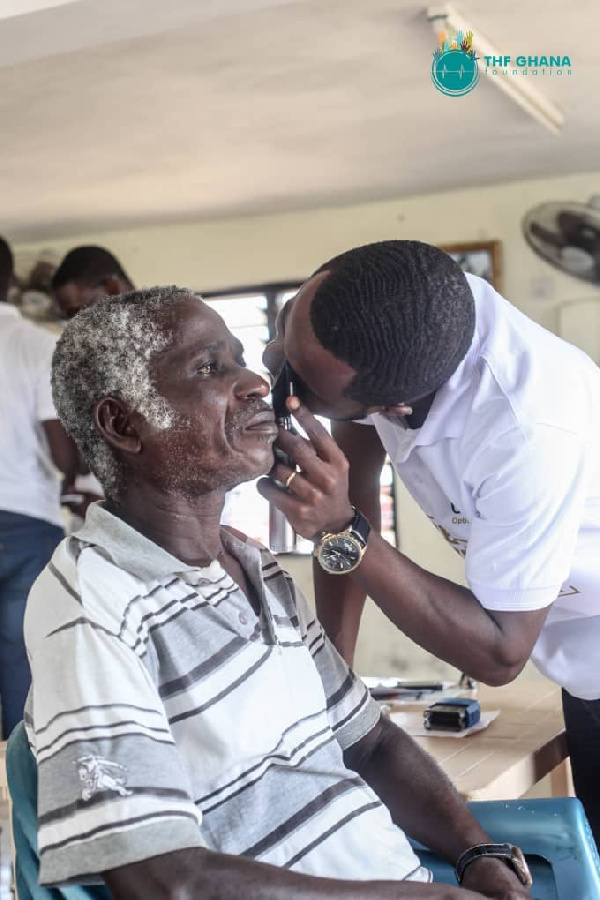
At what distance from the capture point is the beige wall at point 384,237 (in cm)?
574

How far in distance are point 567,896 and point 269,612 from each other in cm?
62

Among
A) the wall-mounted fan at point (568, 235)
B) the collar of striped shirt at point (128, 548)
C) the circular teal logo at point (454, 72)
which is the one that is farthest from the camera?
the wall-mounted fan at point (568, 235)

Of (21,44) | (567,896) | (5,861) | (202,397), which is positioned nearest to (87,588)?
(202,397)

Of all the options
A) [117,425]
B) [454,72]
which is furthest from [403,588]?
[454,72]

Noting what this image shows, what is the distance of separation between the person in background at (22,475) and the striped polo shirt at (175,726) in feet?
5.74

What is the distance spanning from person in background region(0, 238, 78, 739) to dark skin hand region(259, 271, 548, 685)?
1.69m

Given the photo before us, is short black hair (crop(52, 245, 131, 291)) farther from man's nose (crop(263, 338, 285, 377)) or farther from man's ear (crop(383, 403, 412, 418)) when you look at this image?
man's ear (crop(383, 403, 412, 418))

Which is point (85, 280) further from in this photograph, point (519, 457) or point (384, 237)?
point (384, 237)

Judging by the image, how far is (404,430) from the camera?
1.69m

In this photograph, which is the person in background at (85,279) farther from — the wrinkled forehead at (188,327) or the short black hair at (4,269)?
the wrinkled forehead at (188,327)

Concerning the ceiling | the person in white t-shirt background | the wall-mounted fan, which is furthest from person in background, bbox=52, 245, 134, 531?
the wall-mounted fan

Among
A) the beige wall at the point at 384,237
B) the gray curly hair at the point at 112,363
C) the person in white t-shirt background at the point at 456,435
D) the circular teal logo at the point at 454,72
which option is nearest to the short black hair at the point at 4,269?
the circular teal logo at the point at 454,72

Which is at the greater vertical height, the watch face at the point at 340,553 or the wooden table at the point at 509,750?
the watch face at the point at 340,553

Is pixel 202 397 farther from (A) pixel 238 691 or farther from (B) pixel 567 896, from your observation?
(B) pixel 567 896
